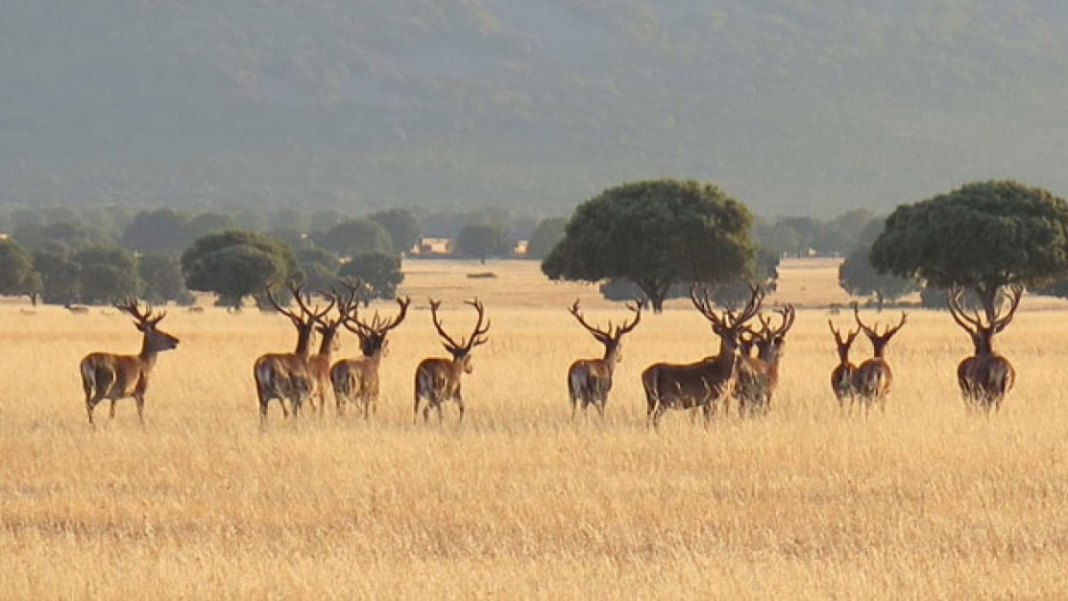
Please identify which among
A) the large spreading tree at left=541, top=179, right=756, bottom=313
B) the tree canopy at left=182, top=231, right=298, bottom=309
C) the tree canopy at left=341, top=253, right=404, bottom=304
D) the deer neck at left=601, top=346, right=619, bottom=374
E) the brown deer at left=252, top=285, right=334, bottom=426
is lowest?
the tree canopy at left=341, top=253, right=404, bottom=304

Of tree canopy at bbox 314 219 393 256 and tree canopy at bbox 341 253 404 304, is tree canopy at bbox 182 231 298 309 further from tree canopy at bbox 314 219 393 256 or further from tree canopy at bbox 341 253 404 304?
tree canopy at bbox 314 219 393 256

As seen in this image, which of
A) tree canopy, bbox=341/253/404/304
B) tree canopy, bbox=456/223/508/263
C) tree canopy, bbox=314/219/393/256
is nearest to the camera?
tree canopy, bbox=341/253/404/304

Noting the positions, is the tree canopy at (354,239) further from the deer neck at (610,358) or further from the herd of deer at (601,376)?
the deer neck at (610,358)

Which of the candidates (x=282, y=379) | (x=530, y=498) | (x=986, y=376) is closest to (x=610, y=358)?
(x=282, y=379)

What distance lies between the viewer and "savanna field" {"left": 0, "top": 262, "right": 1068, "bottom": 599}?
14.0 m

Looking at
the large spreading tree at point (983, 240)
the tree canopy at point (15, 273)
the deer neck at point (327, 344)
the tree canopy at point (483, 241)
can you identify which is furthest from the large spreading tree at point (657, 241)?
the tree canopy at point (483, 241)

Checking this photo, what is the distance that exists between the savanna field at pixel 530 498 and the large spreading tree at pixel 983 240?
21312 millimetres

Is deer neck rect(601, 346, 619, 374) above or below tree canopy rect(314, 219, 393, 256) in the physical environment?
above

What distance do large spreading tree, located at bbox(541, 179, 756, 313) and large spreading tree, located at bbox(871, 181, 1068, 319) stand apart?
40.1ft

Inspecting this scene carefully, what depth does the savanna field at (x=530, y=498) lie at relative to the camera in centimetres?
1395

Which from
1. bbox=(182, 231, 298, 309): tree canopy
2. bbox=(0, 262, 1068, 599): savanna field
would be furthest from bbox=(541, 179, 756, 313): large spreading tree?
bbox=(0, 262, 1068, 599): savanna field

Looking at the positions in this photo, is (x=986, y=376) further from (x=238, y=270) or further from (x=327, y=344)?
(x=238, y=270)

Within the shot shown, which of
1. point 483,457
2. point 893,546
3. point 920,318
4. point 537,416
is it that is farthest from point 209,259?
point 893,546

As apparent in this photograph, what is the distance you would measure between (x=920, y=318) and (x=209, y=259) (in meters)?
34.9
